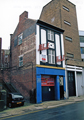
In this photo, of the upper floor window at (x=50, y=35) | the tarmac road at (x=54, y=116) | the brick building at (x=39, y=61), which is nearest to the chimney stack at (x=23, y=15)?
the brick building at (x=39, y=61)

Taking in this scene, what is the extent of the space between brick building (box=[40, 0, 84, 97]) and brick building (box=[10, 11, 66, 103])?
216 centimetres

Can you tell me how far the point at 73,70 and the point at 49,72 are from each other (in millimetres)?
6189

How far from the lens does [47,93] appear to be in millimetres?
17531

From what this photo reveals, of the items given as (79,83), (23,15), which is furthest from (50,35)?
(79,83)

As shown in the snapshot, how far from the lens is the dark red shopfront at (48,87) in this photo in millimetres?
17156

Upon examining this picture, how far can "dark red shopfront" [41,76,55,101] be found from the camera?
1716 centimetres

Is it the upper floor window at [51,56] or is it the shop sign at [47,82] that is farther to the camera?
the upper floor window at [51,56]

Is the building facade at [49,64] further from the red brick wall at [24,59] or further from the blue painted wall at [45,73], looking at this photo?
the red brick wall at [24,59]

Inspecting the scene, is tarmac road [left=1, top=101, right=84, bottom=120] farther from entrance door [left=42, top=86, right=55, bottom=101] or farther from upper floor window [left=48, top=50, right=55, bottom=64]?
upper floor window [left=48, top=50, right=55, bottom=64]

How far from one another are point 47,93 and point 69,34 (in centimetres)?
1221

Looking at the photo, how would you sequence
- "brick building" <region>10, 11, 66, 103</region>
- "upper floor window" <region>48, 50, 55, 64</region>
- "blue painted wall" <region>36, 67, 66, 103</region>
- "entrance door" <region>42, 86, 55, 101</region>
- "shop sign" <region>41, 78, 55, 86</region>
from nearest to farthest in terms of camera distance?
1. "blue painted wall" <region>36, 67, 66, 103</region>
2. "brick building" <region>10, 11, 66, 103</region>
3. "entrance door" <region>42, 86, 55, 101</region>
4. "shop sign" <region>41, 78, 55, 86</region>
5. "upper floor window" <region>48, 50, 55, 64</region>

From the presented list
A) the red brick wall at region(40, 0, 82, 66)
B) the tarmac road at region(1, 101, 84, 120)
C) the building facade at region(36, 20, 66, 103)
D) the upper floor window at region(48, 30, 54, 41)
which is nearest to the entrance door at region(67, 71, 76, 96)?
the red brick wall at region(40, 0, 82, 66)

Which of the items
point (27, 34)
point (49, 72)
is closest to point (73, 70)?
point (49, 72)

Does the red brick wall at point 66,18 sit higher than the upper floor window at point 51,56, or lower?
higher
